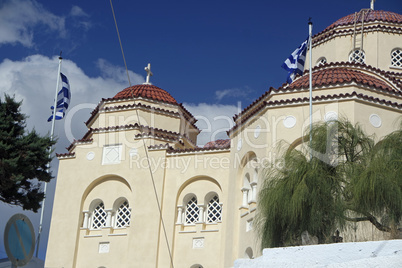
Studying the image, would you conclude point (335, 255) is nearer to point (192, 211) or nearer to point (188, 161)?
point (192, 211)

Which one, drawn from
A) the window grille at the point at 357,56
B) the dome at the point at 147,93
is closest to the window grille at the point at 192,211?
the dome at the point at 147,93

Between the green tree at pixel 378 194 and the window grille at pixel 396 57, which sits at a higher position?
the window grille at pixel 396 57

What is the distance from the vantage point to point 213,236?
2159cm

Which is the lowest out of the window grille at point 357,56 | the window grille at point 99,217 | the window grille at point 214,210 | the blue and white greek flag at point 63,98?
the window grille at point 99,217

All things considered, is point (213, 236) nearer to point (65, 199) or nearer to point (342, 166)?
point (65, 199)

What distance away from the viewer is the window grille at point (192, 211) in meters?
22.4

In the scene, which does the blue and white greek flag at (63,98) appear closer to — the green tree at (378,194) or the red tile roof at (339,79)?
the red tile roof at (339,79)

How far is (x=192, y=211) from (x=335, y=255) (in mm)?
13085

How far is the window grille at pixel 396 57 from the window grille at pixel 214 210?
9647 millimetres

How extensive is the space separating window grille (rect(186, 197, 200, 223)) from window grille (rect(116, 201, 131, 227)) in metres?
2.35

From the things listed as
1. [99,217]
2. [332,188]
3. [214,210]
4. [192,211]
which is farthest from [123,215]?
[332,188]

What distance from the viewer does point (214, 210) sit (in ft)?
72.9

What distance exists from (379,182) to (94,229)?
42.6ft

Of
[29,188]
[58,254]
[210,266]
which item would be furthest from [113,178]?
[29,188]
